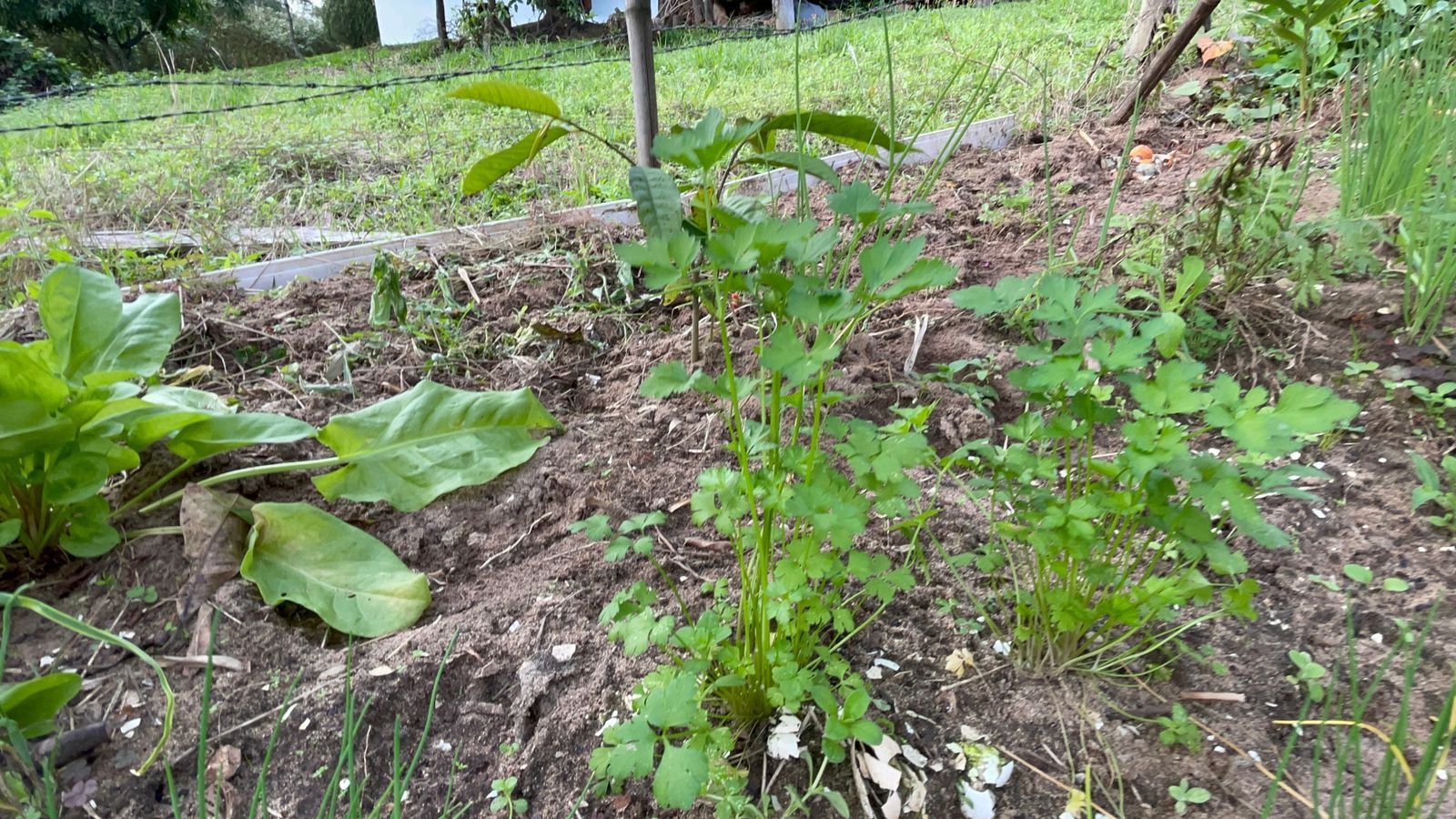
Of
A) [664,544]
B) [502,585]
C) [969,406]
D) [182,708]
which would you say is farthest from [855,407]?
[182,708]

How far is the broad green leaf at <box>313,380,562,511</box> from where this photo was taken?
139 cm

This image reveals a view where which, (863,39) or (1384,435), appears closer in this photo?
(1384,435)

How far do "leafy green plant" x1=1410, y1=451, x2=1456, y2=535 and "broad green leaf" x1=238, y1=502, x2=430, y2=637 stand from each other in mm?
1679

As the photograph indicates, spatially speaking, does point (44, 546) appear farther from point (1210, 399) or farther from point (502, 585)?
point (1210, 399)

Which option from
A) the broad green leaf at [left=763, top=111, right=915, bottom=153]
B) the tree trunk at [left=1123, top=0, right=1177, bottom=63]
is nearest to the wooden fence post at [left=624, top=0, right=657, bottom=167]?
the broad green leaf at [left=763, top=111, right=915, bottom=153]

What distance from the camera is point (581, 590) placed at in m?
1.25

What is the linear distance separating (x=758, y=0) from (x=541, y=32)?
337cm

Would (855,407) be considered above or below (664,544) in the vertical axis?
above

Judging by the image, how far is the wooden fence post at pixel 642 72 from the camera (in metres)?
1.69

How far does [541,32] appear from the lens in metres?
11.7

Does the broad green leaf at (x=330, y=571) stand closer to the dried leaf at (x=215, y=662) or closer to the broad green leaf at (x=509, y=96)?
the dried leaf at (x=215, y=662)

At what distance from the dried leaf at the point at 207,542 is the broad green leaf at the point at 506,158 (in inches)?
27.2

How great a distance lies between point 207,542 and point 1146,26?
3.94 meters

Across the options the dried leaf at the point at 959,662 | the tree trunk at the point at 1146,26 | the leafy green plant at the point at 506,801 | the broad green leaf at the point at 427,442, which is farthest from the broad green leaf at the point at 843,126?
the tree trunk at the point at 1146,26
